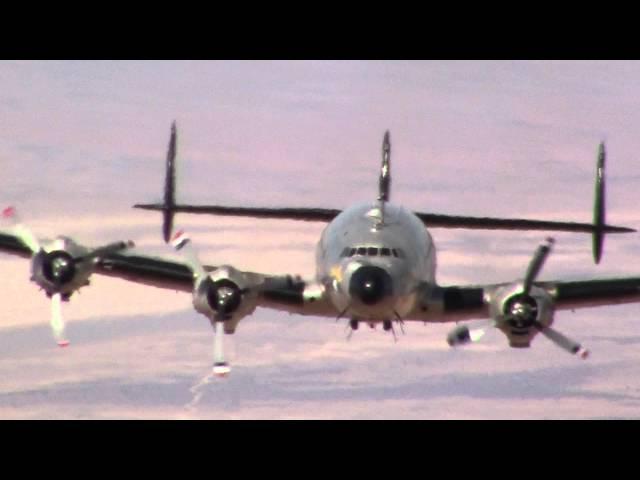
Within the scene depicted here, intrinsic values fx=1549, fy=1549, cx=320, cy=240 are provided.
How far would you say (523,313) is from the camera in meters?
44.1

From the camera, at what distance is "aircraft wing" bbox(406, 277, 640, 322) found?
46969mm

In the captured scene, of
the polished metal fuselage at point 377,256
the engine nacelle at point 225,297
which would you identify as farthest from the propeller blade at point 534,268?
the engine nacelle at point 225,297

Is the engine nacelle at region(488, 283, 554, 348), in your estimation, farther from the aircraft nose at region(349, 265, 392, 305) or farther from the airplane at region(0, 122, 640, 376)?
the aircraft nose at region(349, 265, 392, 305)

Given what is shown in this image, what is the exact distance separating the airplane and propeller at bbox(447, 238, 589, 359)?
0.03 meters

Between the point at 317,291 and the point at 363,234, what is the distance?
3414 millimetres

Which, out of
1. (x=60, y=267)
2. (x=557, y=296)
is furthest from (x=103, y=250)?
(x=557, y=296)

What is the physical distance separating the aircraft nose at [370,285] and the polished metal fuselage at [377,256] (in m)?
0.20

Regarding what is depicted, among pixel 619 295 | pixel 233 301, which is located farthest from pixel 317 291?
pixel 619 295

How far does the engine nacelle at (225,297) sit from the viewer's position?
44469mm

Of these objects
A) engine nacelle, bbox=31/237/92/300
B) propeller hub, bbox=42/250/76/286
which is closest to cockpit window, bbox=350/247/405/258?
engine nacelle, bbox=31/237/92/300

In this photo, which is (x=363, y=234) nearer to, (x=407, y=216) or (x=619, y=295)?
(x=407, y=216)

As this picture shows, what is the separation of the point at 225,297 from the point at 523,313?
8.53 metres

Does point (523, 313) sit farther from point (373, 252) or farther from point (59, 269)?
point (59, 269)

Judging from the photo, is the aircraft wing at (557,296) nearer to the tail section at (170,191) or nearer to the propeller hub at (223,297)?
the propeller hub at (223,297)
